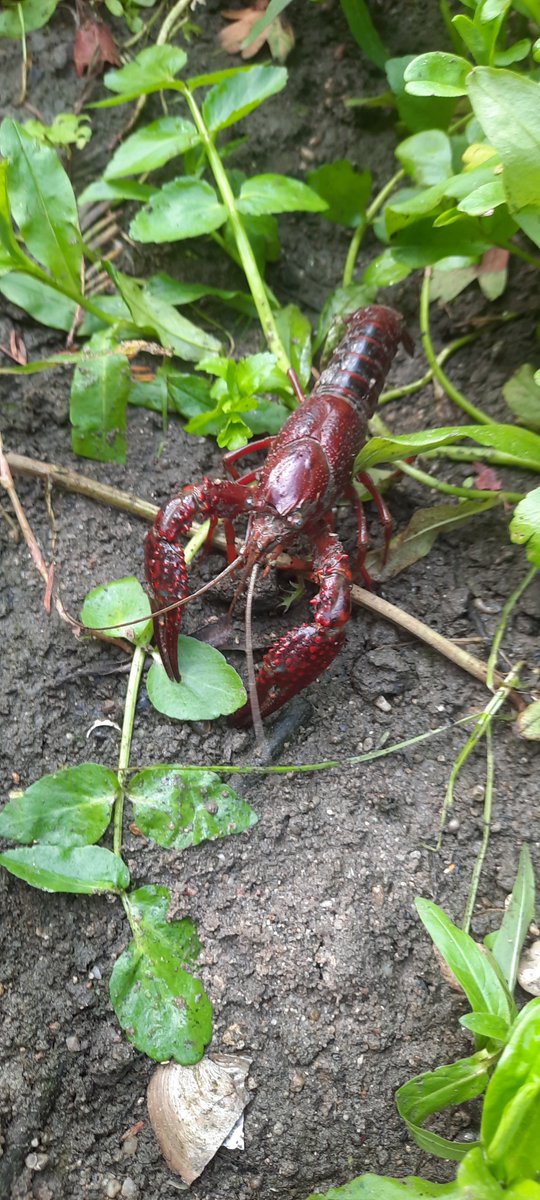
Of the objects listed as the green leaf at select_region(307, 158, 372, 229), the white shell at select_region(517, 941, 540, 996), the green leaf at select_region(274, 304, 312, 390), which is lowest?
the white shell at select_region(517, 941, 540, 996)

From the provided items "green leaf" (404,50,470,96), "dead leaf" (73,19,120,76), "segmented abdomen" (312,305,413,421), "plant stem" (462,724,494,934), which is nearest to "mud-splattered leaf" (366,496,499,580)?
"segmented abdomen" (312,305,413,421)

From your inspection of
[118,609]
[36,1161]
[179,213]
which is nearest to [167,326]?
[179,213]

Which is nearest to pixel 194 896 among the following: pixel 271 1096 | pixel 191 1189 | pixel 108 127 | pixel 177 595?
pixel 271 1096

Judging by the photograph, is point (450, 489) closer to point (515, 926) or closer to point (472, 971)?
point (515, 926)

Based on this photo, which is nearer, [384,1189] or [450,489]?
[384,1189]

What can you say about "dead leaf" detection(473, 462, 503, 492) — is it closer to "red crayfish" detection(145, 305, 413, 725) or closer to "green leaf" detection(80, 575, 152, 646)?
"red crayfish" detection(145, 305, 413, 725)

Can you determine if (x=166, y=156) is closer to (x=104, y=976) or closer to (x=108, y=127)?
(x=108, y=127)

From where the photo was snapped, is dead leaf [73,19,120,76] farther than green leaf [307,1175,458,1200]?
Yes
